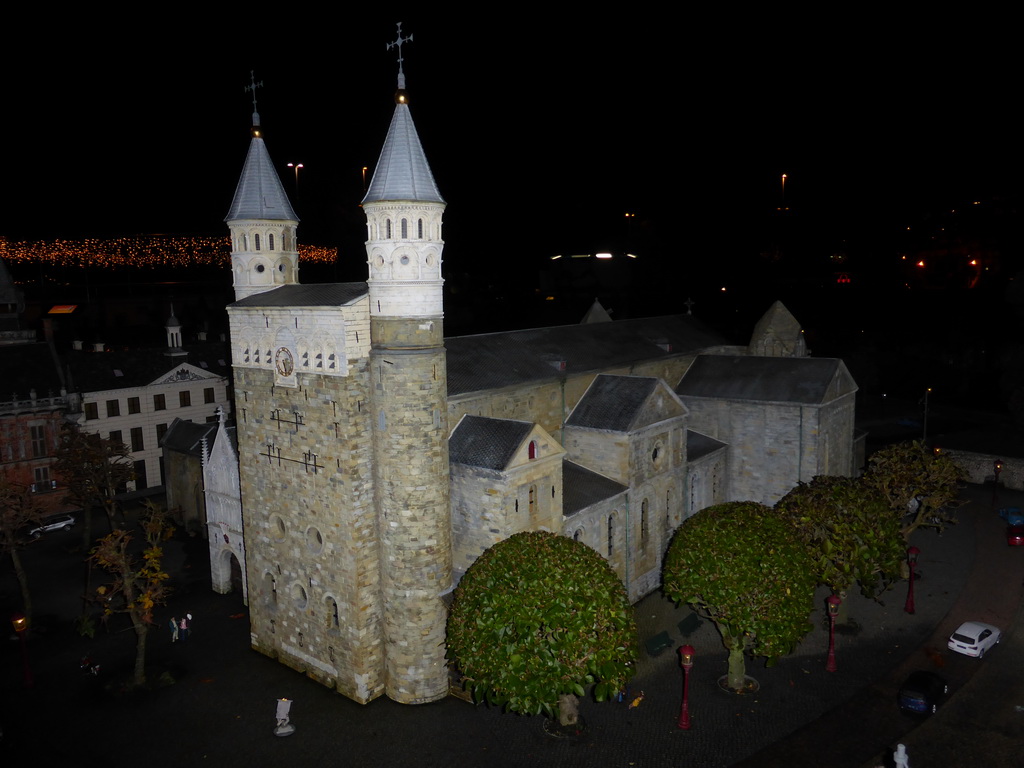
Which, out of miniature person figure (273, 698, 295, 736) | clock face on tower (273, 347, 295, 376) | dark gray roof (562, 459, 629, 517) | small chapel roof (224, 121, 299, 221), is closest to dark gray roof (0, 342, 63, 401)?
small chapel roof (224, 121, 299, 221)

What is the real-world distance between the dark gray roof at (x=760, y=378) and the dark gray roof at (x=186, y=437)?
109ft

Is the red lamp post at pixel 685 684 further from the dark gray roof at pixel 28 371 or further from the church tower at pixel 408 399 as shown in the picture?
the dark gray roof at pixel 28 371

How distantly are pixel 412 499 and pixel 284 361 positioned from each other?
8.19 meters

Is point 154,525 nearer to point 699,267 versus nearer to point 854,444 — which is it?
point 854,444

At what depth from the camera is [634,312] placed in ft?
328

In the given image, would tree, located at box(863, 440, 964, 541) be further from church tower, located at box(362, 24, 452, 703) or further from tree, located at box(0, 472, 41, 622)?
tree, located at box(0, 472, 41, 622)

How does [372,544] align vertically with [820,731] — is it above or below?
above

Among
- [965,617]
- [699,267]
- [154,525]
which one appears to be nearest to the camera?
[154,525]

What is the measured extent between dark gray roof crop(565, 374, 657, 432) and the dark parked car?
16.1 meters

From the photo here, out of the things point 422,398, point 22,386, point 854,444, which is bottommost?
point 854,444

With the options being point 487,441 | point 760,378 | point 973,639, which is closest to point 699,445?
point 760,378

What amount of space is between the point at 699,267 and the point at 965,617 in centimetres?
7370

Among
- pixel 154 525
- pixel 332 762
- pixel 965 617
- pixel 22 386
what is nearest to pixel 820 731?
pixel 965 617

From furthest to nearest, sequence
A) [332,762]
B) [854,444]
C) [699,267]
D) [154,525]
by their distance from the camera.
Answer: [699,267]
[854,444]
[154,525]
[332,762]
